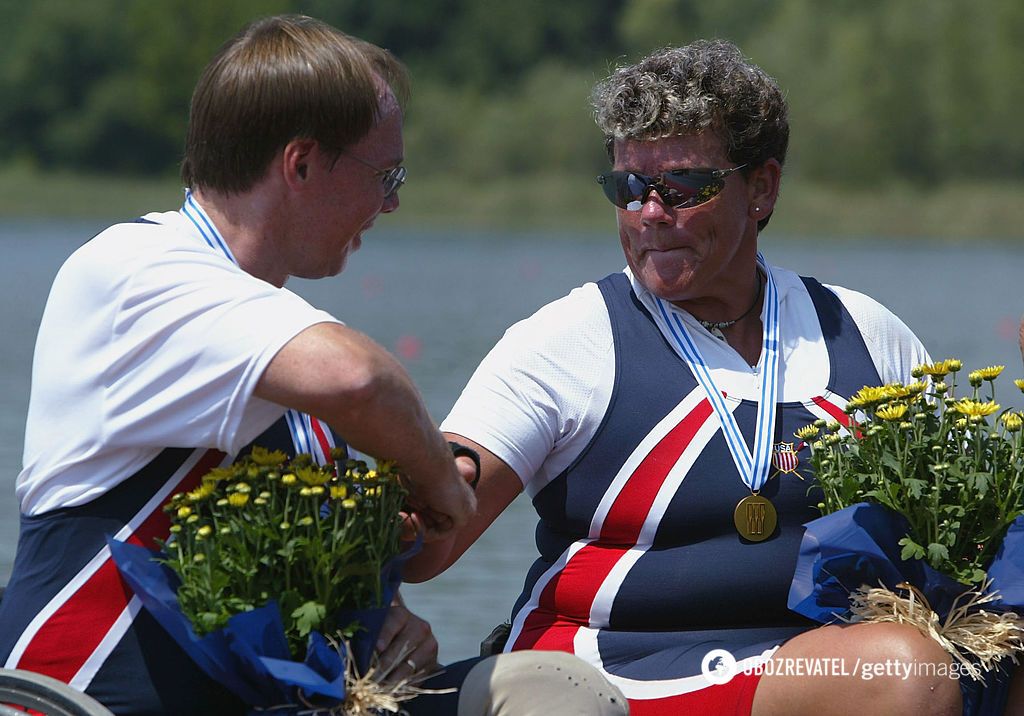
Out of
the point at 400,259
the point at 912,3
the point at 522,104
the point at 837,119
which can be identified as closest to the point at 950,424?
the point at 400,259

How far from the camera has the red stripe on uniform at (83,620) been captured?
2.46 m

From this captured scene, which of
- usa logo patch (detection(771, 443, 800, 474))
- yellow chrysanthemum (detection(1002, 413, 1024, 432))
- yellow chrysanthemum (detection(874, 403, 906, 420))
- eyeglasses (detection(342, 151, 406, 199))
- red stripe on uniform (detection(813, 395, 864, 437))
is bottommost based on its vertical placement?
usa logo patch (detection(771, 443, 800, 474))

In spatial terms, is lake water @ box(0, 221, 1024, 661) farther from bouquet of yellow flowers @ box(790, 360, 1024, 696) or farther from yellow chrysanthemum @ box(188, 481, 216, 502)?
yellow chrysanthemum @ box(188, 481, 216, 502)

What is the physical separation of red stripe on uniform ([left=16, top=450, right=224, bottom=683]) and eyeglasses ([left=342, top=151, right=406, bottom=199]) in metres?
0.72

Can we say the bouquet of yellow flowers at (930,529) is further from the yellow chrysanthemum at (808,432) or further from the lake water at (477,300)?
the lake water at (477,300)

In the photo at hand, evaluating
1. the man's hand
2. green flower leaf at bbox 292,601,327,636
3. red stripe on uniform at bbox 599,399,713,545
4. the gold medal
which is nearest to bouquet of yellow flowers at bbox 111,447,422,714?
green flower leaf at bbox 292,601,327,636

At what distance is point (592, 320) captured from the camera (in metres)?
3.46

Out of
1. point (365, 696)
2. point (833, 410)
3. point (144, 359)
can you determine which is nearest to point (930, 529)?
point (833, 410)

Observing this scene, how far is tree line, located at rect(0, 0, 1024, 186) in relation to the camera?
192 feet

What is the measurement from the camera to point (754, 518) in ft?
10.7

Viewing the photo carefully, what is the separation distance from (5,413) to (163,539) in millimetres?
11482

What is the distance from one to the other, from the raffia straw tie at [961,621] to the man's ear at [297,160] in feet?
4.02

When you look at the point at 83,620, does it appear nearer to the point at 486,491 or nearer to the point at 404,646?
the point at 404,646

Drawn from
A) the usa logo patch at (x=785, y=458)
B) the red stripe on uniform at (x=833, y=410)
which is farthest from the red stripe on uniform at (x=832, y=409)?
the usa logo patch at (x=785, y=458)
